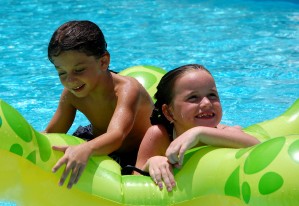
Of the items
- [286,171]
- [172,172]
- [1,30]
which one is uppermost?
[286,171]

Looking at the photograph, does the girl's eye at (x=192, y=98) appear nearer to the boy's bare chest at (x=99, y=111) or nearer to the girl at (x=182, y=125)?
A: the girl at (x=182, y=125)

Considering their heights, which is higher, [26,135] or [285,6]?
[26,135]

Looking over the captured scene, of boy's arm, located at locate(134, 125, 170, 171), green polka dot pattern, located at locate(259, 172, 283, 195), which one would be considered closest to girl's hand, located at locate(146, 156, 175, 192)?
boy's arm, located at locate(134, 125, 170, 171)

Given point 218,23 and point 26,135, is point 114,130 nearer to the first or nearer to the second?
point 26,135

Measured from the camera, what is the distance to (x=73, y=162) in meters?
2.95

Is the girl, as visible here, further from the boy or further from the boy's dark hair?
the boy's dark hair

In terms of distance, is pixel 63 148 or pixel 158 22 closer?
pixel 63 148

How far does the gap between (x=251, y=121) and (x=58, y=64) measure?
2316 millimetres

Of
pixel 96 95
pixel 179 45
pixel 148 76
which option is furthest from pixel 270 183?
pixel 179 45

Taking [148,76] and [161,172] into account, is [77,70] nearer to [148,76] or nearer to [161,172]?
[161,172]

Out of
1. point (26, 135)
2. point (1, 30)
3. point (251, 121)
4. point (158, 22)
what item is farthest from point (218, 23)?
point (26, 135)

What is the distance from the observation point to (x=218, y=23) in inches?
319

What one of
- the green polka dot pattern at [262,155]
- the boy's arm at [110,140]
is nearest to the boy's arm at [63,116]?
the boy's arm at [110,140]

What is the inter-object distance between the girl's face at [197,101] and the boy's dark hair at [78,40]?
0.52 metres
